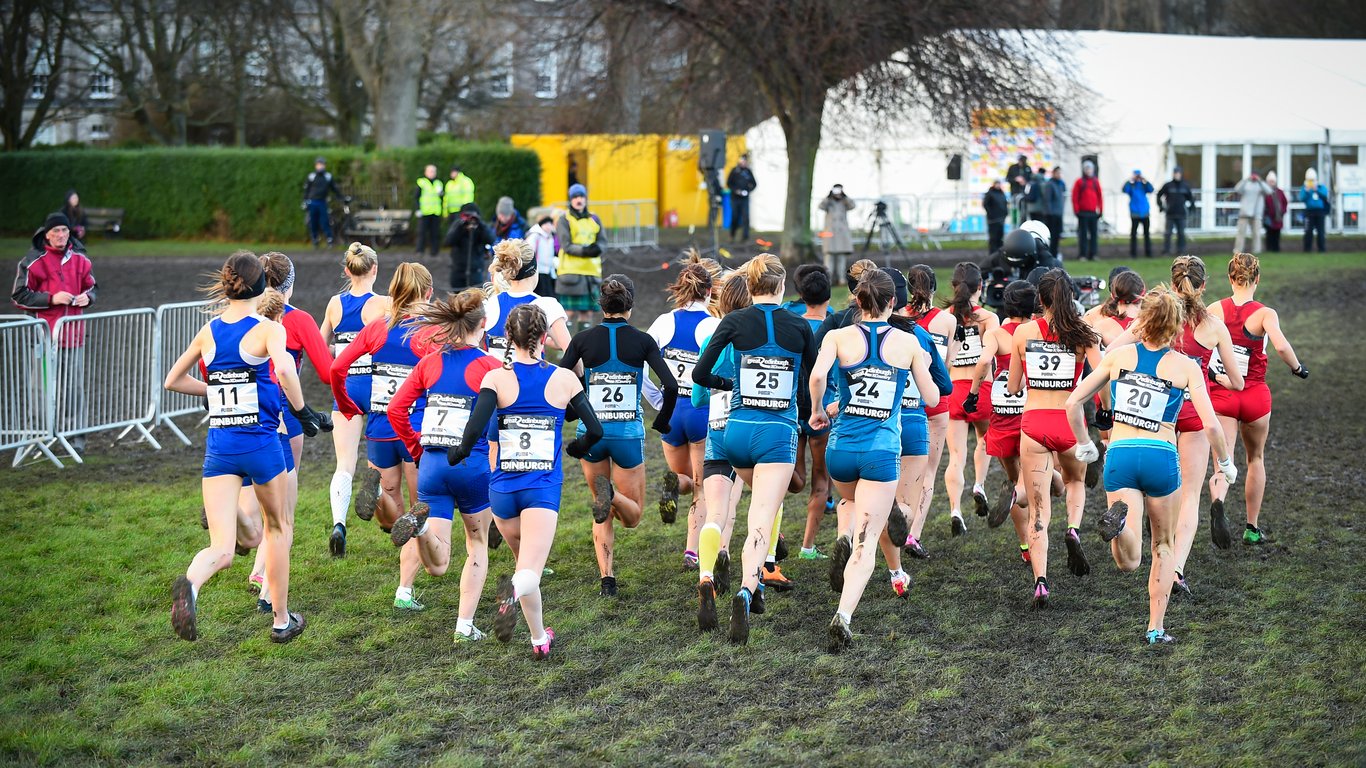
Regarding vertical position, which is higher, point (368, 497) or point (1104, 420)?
point (1104, 420)

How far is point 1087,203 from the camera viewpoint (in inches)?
1004

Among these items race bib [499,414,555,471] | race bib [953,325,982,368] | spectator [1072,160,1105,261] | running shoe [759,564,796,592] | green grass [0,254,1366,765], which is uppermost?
spectator [1072,160,1105,261]

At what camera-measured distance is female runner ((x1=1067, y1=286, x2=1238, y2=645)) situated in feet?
21.1

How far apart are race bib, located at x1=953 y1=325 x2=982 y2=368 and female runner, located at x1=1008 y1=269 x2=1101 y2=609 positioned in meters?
1.22

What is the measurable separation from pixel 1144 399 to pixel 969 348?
88.9 inches

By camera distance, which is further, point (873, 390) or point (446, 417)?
point (873, 390)

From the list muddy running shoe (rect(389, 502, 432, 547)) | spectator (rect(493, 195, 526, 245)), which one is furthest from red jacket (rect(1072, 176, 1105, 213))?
muddy running shoe (rect(389, 502, 432, 547))

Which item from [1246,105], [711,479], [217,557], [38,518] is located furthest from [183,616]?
[1246,105]

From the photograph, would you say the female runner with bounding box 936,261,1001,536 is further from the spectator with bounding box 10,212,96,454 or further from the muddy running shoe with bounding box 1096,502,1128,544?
the spectator with bounding box 10,212,96,454

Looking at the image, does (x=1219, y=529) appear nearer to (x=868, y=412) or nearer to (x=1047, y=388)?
(x=1047, y=388)

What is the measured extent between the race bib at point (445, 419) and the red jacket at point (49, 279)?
263 inches

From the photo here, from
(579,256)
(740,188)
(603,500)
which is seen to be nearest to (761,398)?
(603,500)

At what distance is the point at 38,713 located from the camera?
5750mm

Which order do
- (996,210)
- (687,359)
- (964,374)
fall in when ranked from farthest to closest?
(996,210) < (964,374) < (687,359)
